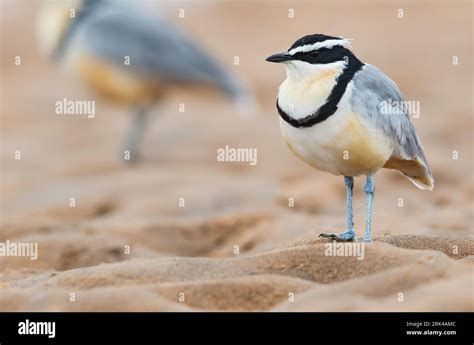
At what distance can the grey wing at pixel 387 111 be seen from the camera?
15.8ft

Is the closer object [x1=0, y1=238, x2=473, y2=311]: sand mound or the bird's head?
[x1=0, y1=238, x2=473, y2=311]: sand mound

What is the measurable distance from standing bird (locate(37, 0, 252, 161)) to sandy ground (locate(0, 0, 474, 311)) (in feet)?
1.04

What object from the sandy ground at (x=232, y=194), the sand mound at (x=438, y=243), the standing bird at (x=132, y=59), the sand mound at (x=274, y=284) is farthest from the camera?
the standing bird at (x=132, y=59)

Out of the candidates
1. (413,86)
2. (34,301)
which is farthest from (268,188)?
(34,301)

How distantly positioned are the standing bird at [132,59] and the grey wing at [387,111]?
567 cm

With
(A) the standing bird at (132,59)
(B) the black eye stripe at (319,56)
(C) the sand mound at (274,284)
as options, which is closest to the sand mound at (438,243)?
(C) the sand mound at (274,284)

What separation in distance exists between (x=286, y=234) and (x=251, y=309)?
2.59 meters

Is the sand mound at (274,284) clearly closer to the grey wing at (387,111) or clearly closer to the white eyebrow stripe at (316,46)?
the grey wing at (387,111)

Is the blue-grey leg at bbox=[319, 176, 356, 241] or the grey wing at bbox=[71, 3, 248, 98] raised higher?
the grey wing at bbox=[71, 3, 248, 98]

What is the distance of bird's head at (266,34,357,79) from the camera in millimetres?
4805

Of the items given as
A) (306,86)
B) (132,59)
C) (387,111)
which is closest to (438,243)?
(387,111)

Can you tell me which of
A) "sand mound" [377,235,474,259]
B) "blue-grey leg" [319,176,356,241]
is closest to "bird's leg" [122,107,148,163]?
"blue-grey leg" [319,176,356,241]

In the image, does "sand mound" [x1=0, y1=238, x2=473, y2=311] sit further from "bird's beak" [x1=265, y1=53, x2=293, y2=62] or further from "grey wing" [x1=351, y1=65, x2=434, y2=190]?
"bird's beak" [x1=265, y1=53, x2=293, y2=62]
